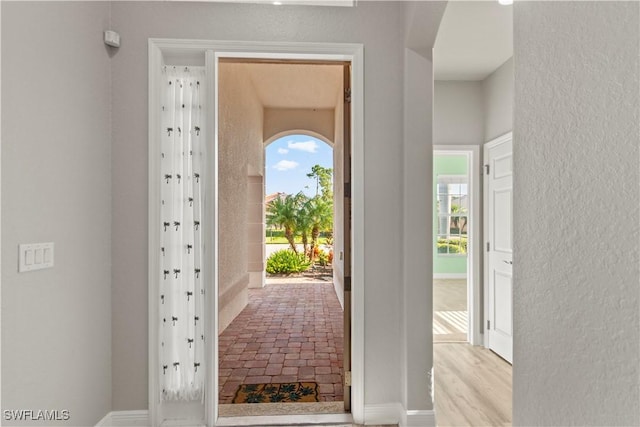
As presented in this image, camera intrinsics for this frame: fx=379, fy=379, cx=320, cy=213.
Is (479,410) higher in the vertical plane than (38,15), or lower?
lower

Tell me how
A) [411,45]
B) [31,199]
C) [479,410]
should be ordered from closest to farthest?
[31,199]
[411,45]
[479,410]

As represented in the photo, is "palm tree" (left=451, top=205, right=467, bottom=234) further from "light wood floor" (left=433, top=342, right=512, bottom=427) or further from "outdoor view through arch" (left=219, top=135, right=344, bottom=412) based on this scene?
"light wood floor" (left=433, top=342, right=512, bottom=427)

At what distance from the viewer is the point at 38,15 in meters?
1.73

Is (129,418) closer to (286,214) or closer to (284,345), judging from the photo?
(284,345)

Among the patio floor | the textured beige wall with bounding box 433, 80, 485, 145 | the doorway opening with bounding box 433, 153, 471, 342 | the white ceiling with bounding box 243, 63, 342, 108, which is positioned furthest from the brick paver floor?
the doorway opening with bounding box 433, 153, 471, 342

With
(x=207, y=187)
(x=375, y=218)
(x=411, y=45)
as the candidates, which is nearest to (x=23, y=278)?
(x=207, y=187)

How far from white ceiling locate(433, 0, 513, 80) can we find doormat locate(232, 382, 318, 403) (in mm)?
3038

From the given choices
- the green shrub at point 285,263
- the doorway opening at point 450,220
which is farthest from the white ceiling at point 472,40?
the green shrub at point 285,263

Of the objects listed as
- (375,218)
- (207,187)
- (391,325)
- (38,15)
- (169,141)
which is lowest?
(391,325)

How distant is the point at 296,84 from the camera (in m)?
6.19

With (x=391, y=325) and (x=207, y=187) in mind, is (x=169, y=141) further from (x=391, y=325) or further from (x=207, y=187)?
(x=391, y=325)

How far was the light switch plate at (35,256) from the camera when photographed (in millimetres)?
1618

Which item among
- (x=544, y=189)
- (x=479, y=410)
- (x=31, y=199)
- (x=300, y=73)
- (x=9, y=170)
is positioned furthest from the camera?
(x=300, y=73)

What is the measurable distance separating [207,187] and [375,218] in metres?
1.10
